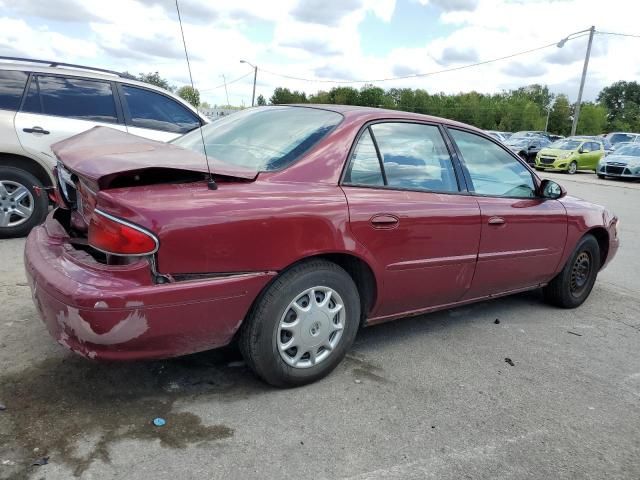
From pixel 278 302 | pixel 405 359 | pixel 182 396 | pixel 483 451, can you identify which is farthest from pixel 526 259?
pixel 182 396

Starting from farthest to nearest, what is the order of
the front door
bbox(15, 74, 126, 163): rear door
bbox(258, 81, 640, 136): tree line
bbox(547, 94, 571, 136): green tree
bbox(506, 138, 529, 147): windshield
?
1. bbox(547, 94, 571, 136): green tree
2. bbox(258, 81, 640, 136): tree line
3. bbox(506, 138, 529, 147): windshield
4. bbox(15, 74, 126, 163): rear door
5. the front door

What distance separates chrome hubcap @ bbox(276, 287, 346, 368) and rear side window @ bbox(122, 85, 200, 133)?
4.15 meters

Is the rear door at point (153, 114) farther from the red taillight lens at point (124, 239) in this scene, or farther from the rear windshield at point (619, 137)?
the rear windshield at point (619, 137)

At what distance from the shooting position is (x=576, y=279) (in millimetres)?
4809

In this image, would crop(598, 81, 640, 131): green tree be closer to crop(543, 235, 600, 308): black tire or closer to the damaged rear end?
crop(543, 235, 600, 308): black tire

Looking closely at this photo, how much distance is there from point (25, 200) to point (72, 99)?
47.3 inches

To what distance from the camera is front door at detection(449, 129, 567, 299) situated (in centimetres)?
378

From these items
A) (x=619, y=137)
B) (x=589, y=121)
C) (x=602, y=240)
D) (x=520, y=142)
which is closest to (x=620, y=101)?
(x=589, y=121)

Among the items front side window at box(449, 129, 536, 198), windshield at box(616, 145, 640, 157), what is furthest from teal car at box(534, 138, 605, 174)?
front side window at box(449, 129, 536, 198)

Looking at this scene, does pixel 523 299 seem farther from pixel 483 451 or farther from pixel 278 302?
pixel 278 302

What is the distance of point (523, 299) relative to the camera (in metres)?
4.98

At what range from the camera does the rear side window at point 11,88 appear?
5.50 m

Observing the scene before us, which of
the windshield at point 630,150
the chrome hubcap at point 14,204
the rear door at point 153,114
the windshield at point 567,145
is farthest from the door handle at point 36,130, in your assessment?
the windshield at point 567,145

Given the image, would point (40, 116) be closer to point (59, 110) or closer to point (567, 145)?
point (59, 110)
